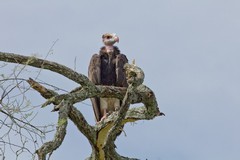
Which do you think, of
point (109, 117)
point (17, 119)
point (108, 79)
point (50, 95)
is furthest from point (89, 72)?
point (17, 119)

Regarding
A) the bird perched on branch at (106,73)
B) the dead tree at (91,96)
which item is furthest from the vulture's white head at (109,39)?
the dead tree at (91,96)

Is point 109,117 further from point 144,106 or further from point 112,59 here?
point 112,59

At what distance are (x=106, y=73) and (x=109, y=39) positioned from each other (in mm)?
920

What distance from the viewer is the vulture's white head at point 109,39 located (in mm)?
13266

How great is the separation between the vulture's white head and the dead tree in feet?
10.9

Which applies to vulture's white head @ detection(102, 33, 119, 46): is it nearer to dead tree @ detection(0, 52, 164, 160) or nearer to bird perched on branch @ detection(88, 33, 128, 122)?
bird perched on branch @ detection(88, 33, 128, 122)

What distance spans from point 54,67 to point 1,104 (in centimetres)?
144

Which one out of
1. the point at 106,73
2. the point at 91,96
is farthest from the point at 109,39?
the point at 91,96

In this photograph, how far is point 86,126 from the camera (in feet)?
31.4

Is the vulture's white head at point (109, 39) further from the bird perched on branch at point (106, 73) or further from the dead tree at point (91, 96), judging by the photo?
the dead tree at point (91, 96)

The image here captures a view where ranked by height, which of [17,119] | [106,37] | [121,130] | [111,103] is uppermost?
[106,37]

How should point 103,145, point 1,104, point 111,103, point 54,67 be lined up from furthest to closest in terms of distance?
point 111,103 → point 103,145 → point 54,67 → point 1,104

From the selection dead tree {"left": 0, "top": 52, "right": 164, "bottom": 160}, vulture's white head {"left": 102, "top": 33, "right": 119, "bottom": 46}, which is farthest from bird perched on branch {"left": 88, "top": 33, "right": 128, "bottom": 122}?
dead tree {"left": 0, "top": 52, "right": 164, "bottom": 160}

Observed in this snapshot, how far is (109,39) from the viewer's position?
1341 cm
